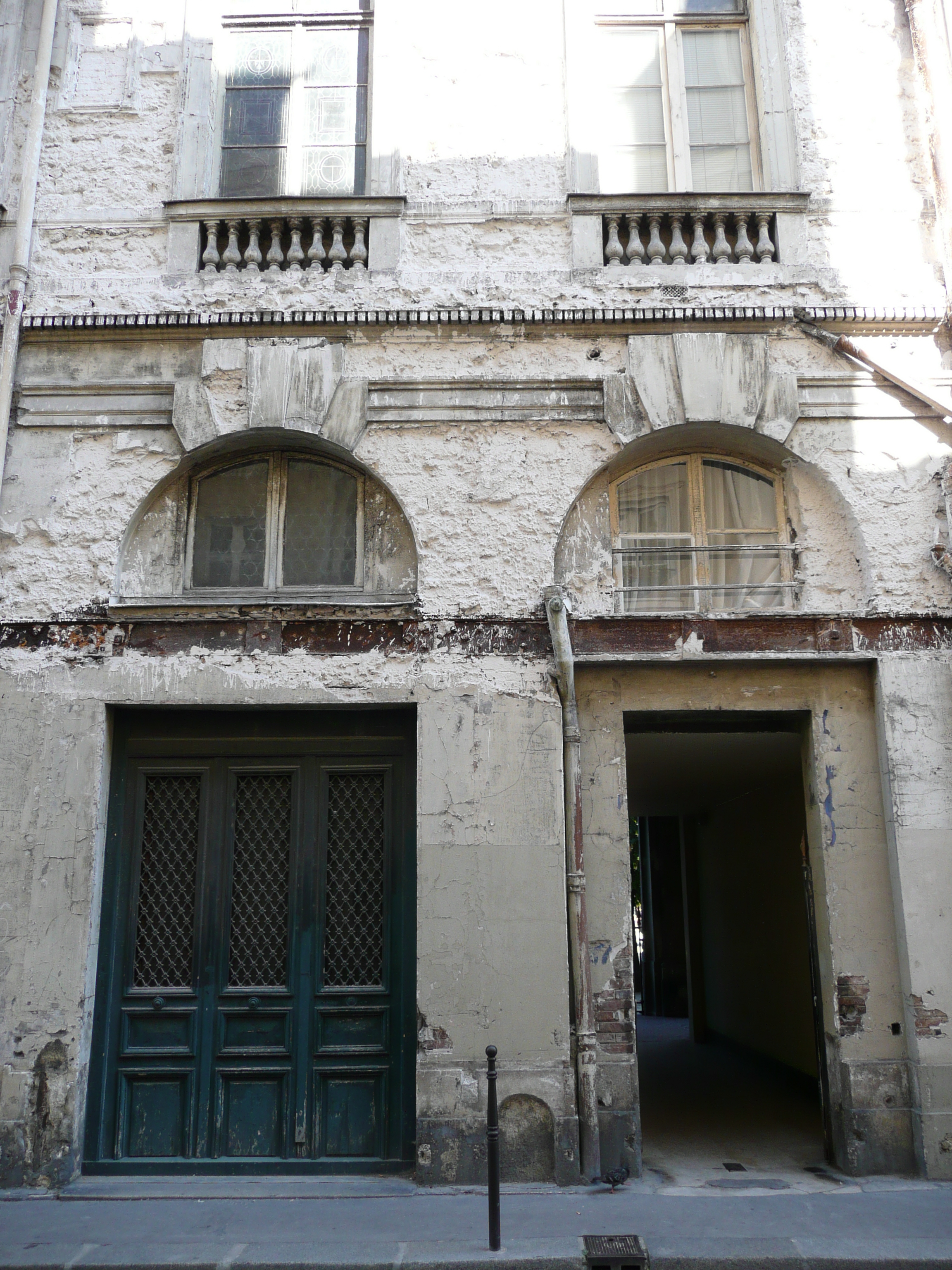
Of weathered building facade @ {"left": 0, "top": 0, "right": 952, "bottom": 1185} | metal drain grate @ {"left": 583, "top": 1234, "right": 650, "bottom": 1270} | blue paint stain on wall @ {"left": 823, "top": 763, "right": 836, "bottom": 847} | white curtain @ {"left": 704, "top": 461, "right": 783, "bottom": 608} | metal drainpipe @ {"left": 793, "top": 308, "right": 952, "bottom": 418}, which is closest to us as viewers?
metal drain grate @ {"left": 583, "top": 1234, "right": 650, "bottom": 1270}

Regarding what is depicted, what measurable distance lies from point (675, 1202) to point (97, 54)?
31.1 ft

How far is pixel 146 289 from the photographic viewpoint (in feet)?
24.8

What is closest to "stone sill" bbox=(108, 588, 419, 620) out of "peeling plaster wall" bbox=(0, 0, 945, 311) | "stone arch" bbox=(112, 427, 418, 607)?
"stone arch" bbox=(112, 427, 418, 607)

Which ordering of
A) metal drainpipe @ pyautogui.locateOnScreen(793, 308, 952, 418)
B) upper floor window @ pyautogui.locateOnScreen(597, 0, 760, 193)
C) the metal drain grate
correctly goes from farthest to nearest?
upper floor window @ pyautogui.locateOnScreen(597, 0, 760, 193), metal drainpipe @ pyautogui.locateOnScreen(793, 308, 952, 418), the metal drain grate

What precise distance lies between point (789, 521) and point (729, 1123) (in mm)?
4900

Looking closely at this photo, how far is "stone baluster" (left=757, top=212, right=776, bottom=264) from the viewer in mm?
7652

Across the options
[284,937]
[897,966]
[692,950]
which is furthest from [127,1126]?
[692,950]

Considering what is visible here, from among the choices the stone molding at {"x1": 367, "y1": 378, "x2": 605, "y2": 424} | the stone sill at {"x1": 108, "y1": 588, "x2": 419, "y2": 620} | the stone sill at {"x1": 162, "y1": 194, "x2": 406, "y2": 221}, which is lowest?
the stone sill at {"x1": 108, "y1": 588, "x2": 419, "y2": 620}

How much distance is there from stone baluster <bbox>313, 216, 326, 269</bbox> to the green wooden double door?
3.48 m

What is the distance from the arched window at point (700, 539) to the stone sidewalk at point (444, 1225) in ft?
12.6

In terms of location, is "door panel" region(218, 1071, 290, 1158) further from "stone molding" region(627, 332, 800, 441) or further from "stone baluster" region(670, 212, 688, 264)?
"stone baluster" region(670, 212, 688, 264)

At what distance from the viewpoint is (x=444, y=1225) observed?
560 cm

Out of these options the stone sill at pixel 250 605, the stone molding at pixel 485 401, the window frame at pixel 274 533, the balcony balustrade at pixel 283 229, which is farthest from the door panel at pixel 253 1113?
the balcony balustrade at pixel 283 229

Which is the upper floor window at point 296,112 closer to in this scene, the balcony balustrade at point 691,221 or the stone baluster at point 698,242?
the balcony balustrade at point 691,221
